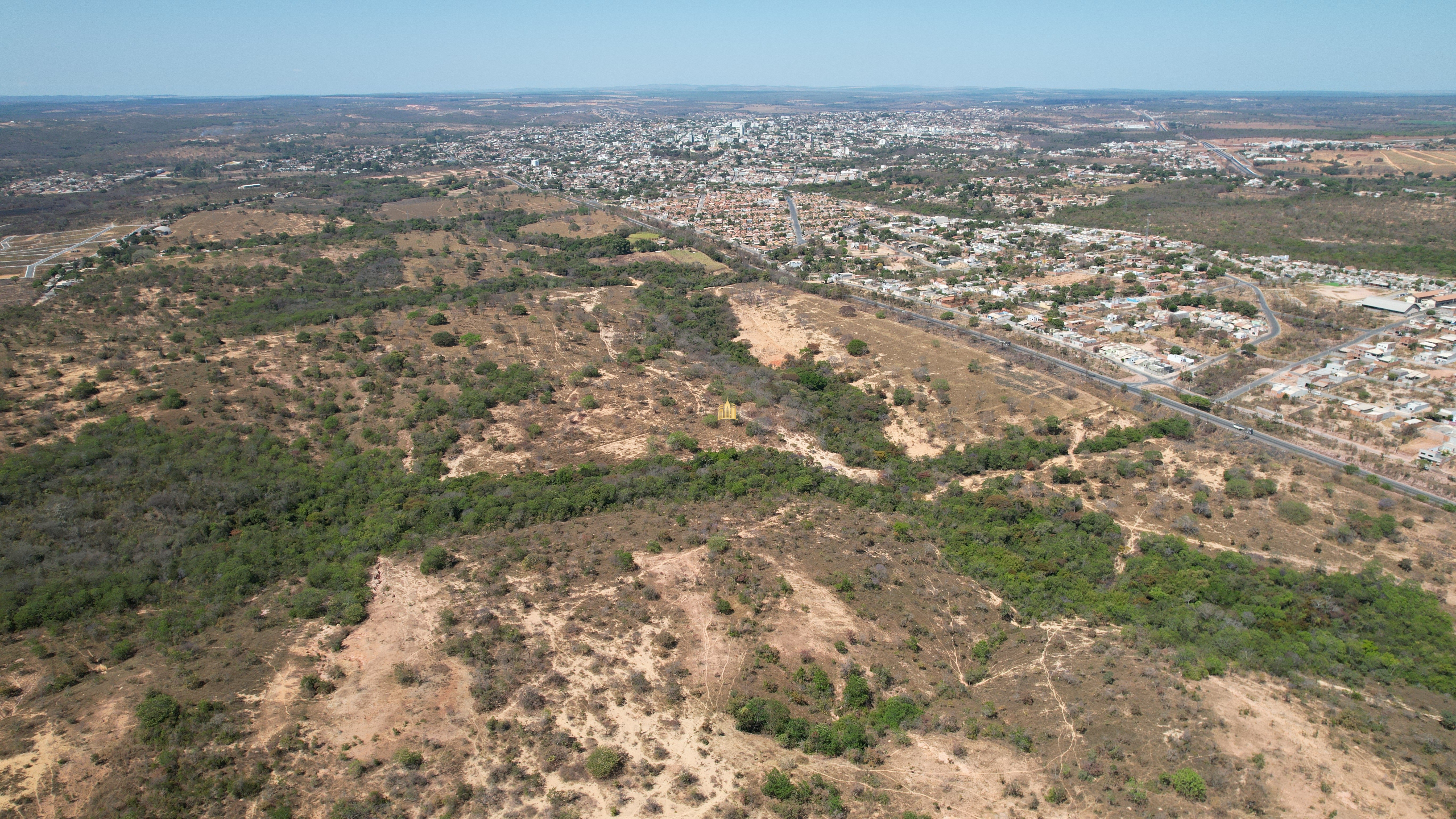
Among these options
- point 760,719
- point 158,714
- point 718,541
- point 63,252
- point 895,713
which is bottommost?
point 895,713

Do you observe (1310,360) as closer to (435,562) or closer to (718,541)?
(718,541)

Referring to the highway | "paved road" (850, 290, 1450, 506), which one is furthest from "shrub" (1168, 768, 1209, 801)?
"paved road" (850, 290, 1450, 506)

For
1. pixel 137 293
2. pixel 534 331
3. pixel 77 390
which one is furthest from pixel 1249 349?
pixel 137 293

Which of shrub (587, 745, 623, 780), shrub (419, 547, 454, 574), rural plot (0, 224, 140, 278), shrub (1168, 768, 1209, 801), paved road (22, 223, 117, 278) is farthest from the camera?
rural plot (0, 224, 140, 278)

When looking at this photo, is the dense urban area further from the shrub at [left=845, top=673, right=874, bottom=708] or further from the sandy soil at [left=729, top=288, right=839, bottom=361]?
the sandy soil at [left=729, top=288, right=839, bottom=361]

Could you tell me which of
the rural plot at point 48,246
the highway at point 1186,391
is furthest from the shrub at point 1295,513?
the rural plot at point 48,246

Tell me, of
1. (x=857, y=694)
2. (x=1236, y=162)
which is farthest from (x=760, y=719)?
(x=1236, y=162)
